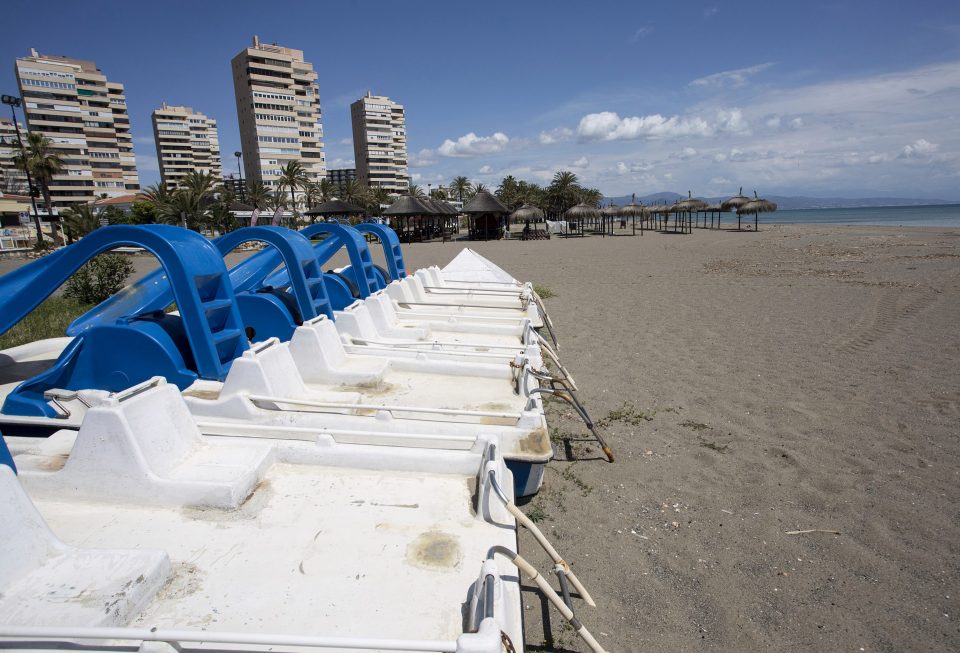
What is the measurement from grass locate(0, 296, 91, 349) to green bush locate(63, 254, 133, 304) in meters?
0.22

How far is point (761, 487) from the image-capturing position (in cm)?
380

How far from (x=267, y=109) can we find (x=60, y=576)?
77392mm

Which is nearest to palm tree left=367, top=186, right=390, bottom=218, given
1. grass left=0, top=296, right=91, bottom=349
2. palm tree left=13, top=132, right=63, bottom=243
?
palm tree left=13, top=132, right=63, bottom=243

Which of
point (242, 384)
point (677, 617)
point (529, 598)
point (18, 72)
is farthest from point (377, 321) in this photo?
point (18, 72)

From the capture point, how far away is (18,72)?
61719 millimetres

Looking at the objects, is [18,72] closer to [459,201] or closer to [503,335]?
[459,201]

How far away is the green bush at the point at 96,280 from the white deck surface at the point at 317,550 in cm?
1111

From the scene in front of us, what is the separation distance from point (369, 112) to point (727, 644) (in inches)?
3676

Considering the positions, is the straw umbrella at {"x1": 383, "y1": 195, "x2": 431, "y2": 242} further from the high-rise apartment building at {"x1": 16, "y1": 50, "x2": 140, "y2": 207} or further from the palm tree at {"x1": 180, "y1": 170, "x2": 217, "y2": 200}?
the high-rise apartment building at {"x1": 16, "y1": 50, "x2": 140, "y2": 207}

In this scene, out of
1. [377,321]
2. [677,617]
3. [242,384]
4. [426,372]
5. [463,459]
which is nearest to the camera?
[677,617]

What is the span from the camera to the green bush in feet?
37.3

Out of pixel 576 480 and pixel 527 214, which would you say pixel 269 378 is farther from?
pixel 527 214

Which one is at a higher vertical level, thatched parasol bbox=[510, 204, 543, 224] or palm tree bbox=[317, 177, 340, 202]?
palm tree bbox=[317, 177, 340, 202]

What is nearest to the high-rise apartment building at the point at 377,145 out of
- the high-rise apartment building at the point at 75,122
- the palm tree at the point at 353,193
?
the high-rise apartment building at the point at 75,122
